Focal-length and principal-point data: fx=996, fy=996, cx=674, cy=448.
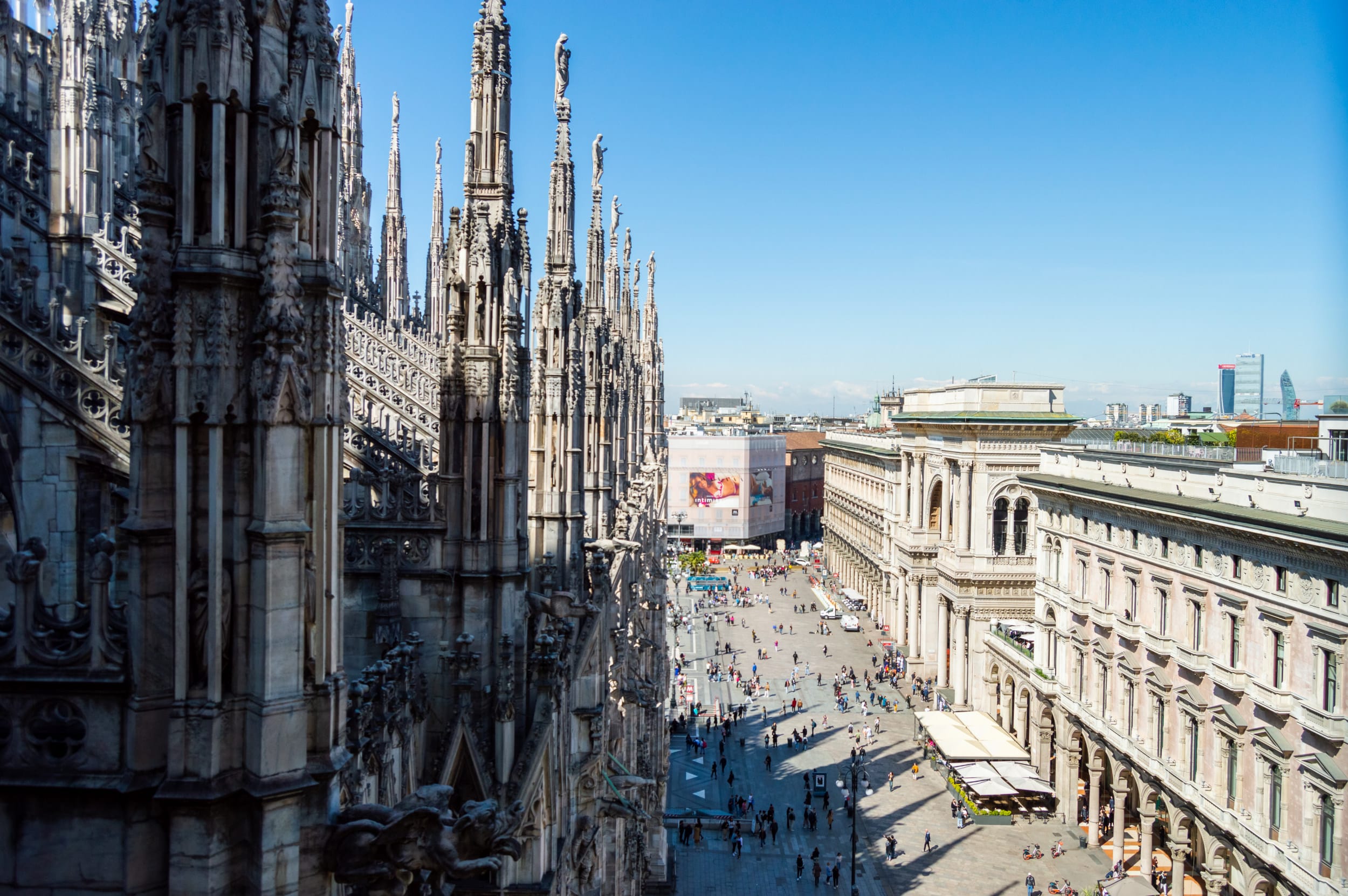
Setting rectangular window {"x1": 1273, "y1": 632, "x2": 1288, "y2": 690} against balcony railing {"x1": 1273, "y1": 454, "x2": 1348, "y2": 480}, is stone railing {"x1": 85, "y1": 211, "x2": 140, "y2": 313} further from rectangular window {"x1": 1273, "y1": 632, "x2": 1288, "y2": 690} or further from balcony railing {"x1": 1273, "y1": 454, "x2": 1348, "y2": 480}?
balcony railing {"x1": 1273, "y1": 454, "x2": 1348, "y2": 480}

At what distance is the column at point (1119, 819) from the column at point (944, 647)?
17.9 meters

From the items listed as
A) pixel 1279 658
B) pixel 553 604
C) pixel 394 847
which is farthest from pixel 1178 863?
pixel 394 847

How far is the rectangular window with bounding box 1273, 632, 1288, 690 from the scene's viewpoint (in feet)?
76.9

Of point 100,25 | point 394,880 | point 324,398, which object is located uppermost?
point 100,25

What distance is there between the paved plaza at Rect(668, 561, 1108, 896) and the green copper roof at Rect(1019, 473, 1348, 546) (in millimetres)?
11871

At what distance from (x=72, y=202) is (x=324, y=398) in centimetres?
1725

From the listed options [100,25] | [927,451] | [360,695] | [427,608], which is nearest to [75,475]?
[427,608]

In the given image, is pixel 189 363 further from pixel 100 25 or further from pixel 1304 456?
pixel 1304 456

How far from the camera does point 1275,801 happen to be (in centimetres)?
2355

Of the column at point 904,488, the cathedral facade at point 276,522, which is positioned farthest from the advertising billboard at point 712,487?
the cathedral facade at point 276,522

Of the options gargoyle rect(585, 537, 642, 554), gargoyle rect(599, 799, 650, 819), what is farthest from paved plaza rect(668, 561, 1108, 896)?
gargoyle rect(599, 799, 650, 819)

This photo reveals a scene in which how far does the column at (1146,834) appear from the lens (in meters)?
29.8

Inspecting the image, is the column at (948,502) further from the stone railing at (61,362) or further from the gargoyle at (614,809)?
the stone railing at (61,362)

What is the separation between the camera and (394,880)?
5.46 meters
